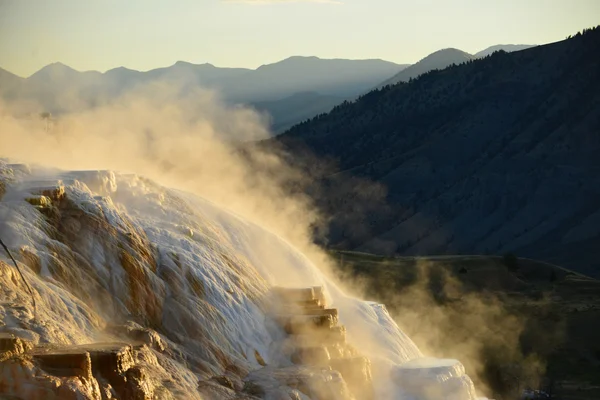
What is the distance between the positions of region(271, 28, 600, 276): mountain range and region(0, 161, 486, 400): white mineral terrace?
256ft

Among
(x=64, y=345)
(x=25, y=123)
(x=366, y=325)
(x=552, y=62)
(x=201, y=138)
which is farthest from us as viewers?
(x=552, y=62)

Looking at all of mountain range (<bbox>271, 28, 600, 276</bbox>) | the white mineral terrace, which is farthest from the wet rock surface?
mountain range (<bbox>271, 28, 600, 276</bbox>)

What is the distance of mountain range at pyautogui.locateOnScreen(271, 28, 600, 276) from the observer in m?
117

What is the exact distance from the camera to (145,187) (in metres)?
23.6

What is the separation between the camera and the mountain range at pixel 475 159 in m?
117

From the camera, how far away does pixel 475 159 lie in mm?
141375

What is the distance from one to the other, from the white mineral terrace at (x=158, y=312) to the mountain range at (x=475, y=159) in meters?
77.9

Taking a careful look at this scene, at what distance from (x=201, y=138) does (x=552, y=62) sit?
90.8 m

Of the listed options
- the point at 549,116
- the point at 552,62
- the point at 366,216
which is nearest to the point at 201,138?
the point at 366,216

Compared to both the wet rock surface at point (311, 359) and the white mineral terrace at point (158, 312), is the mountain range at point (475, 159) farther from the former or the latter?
the wet rock surface at point (311, 359)

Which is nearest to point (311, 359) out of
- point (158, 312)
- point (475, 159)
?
point (158, 312)

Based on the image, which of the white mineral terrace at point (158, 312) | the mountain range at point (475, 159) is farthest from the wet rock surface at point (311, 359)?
the mountain range at point (475, 159)

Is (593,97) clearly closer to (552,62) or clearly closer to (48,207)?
(552,62)

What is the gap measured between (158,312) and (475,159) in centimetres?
12430
